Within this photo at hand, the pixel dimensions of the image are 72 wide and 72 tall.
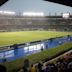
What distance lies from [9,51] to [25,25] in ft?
136

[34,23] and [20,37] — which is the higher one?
[34,23]

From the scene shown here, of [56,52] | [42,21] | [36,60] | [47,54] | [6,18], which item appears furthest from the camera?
[42,21]

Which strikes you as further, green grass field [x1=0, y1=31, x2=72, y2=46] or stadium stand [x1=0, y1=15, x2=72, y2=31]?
stadium stand [x1=0, y1=15, x2=72, y2=31]

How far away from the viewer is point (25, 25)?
5053 cm

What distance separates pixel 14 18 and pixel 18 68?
4517 cm

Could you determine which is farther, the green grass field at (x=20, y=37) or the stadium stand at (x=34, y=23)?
the stadium stand at (x=34, y=23)

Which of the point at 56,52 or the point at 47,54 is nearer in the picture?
the point at 47,54

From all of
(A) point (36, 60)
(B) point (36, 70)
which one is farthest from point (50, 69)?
(A) point (36, 60)

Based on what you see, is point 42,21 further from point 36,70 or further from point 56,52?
point 36,70

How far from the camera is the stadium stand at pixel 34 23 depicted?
48688 mm

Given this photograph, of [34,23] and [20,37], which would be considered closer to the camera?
[20,37]

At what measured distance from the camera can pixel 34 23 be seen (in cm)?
5194

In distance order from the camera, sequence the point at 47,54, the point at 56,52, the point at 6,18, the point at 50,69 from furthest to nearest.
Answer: the point at 6,18, the point at 56,52, the point at 47,54, the point at 50,69

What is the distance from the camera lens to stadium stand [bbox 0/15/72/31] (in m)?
48.7
